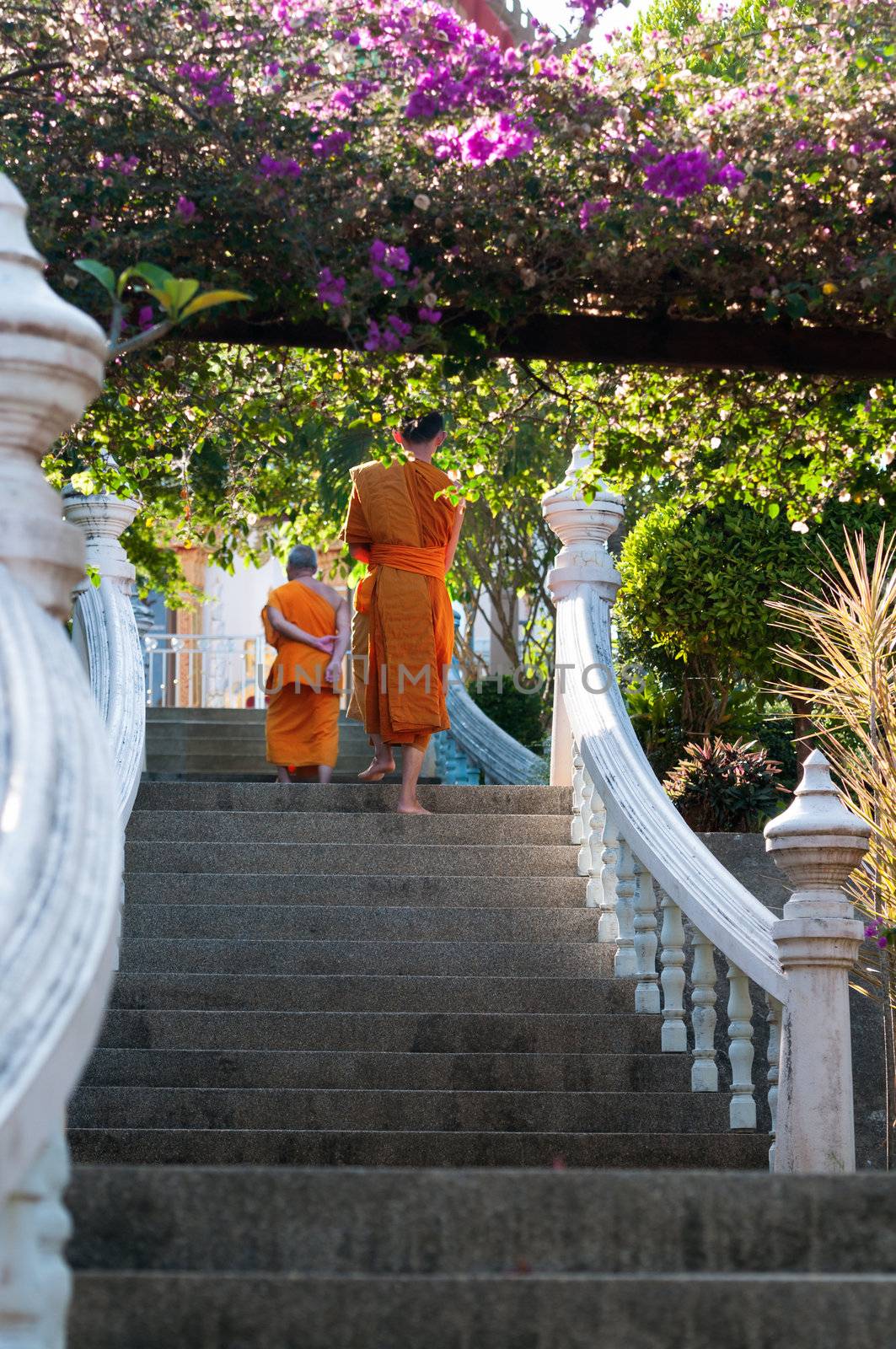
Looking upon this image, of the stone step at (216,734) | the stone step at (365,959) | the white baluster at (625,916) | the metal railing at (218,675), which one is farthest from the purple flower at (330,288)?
the metal railing at (218,675)

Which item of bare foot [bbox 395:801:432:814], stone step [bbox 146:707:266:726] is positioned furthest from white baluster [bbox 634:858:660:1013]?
stone step [bbox 146:707:266:726]

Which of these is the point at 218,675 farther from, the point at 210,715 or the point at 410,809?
the point at 410,809

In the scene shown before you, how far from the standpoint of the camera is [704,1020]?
5.89 metres

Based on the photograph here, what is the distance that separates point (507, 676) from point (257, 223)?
1293cm

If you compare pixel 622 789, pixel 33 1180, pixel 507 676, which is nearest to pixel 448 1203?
pixel 33 1180

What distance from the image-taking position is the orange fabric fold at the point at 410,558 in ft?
25.6

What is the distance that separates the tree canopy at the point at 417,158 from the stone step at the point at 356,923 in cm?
258

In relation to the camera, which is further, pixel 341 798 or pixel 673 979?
pixel 341 798

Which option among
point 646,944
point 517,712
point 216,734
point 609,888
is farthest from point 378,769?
point 517,712

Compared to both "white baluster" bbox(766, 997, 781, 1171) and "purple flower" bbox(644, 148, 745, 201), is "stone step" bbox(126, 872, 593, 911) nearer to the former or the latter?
"white baluster" bbox(766, 997, 781, 1171)

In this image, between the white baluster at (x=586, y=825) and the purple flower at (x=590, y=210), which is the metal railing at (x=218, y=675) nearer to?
the white baluster at (x=586, y=825)

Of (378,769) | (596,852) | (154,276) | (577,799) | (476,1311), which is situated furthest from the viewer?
(378,769)

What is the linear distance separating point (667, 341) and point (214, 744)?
796 centimetres

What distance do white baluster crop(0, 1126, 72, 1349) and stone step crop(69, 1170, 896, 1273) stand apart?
0.56 meters
